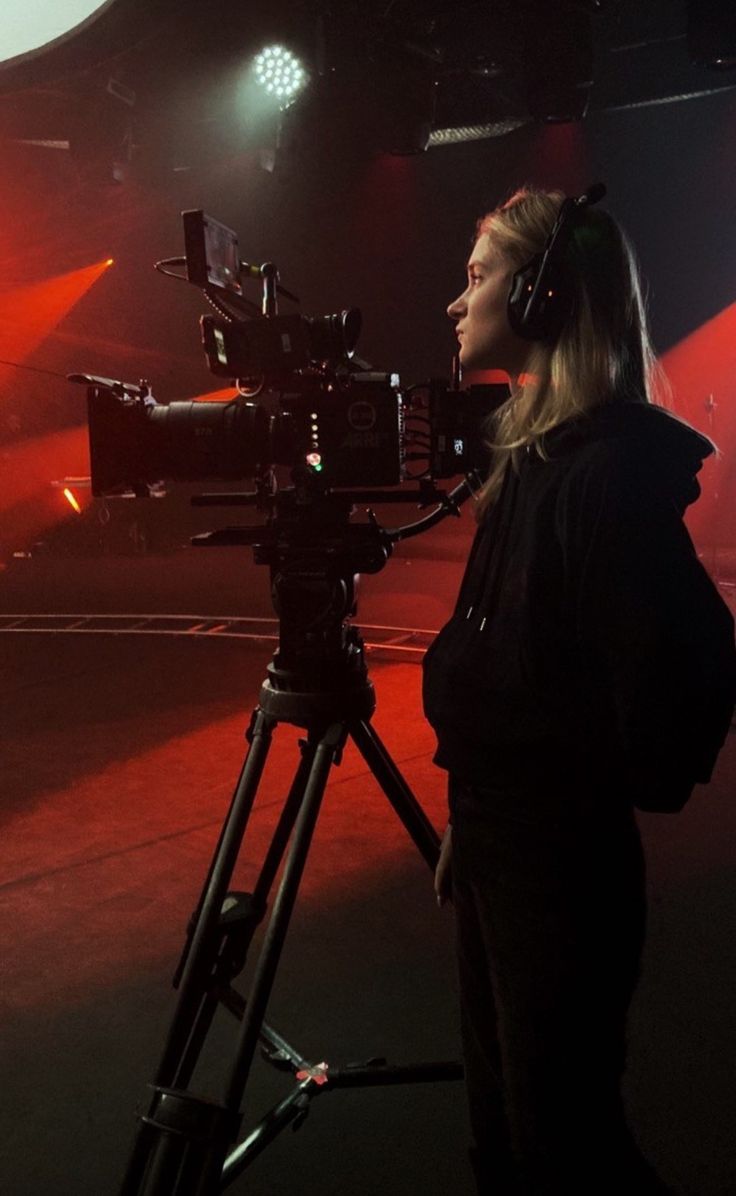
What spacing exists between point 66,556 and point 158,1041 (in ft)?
32.0

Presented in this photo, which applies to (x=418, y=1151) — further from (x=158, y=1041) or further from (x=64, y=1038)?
(x=64, y=1038)

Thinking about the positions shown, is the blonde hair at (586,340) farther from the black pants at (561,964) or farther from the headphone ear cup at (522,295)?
the black pants at (561,964)

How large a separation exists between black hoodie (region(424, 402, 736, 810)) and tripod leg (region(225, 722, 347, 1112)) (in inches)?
13.3

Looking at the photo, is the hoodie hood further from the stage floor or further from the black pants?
the stage floor

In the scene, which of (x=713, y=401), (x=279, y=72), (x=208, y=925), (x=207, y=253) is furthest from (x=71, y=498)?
(x=208, y=925)

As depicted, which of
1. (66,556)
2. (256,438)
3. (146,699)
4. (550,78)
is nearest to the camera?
(256,438)

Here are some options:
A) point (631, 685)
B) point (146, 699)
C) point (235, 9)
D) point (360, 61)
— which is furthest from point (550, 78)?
point (631, 685)

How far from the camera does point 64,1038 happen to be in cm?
170

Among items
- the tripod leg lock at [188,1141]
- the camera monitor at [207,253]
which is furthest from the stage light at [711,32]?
the tripod leg lock at [188,1141]

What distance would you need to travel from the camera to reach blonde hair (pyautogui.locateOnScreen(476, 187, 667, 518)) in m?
0.88

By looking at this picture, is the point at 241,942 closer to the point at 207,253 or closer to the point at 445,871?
the point at 445,871

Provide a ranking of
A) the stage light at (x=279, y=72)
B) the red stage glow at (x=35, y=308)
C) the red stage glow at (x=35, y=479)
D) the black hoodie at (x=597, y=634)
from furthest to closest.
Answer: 1. the red stage glow at (x=35, y=479)
2. the red stage glow at (x=35, y=308)
3. the stage light at (x=279, y=72)
4. the black hoodie at (x=597, y=634)

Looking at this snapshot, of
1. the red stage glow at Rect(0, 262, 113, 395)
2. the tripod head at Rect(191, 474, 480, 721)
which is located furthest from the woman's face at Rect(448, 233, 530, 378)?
the red stage glow at Rect(0, 262, 113, 395)

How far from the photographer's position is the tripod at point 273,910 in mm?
1091
